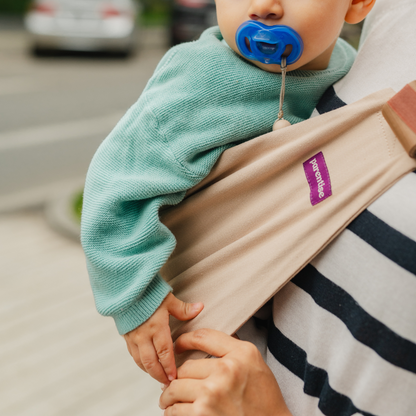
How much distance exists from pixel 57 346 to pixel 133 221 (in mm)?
2188

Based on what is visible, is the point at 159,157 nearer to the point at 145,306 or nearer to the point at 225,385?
the point at 145,306

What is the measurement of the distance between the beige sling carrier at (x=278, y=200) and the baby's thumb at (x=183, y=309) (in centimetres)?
1

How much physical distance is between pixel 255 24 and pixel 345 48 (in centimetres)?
33

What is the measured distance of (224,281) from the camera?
2.77 feet

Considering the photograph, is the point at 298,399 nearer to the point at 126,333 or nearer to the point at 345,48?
the point at 126,333

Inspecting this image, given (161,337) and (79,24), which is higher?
(161,337)

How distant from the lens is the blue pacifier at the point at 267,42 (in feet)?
2.57

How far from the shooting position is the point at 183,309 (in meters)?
0.86

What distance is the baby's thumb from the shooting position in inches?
33.7

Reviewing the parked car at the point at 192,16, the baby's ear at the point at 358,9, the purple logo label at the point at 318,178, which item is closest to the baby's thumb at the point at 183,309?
the purple logo label at the point at 318,178

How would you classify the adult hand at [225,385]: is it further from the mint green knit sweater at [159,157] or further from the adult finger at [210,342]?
the mint green knit sweater at [159,157]

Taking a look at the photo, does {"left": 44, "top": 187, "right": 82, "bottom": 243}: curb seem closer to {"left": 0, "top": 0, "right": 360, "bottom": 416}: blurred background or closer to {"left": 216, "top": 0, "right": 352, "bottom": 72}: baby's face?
{"left": 0, "top": 0, "right": 360, "bottom": 416}: blurred background

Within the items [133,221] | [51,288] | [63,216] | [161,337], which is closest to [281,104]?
[133,221]

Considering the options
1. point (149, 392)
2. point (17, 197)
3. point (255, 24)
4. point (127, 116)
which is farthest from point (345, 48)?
point (17, 197)
